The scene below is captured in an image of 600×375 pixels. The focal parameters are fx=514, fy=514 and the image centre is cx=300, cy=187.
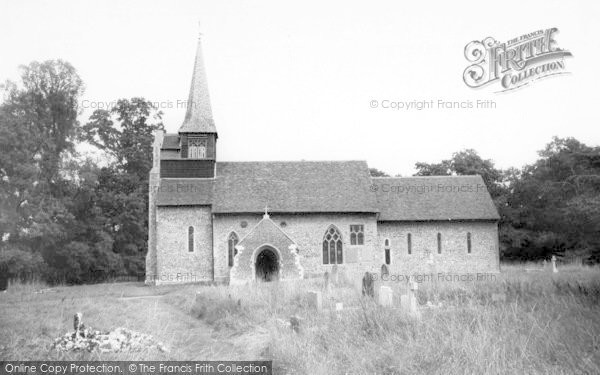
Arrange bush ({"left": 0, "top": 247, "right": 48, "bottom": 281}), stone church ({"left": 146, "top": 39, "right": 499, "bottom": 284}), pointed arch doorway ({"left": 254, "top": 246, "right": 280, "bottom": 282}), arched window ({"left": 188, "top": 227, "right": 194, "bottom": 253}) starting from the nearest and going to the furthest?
pointed arch doorway ({"left": 254, "top": 246, "right": 280, "bottom": 282}) → bush ({"left": 0, "top": 247, "right": 48, "bottom": 281}) → stone church ({"left": 146, "top": 39, "right": 499, "bottom": 284}) → arched window ({"left": 188, "top": 227, "right": 194, "bottom": 253})

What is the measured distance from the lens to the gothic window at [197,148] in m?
34.8

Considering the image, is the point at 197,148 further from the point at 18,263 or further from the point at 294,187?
the point at 18,263

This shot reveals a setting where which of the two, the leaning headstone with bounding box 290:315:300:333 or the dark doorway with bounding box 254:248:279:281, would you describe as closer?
A: the leaning headstone with bounding box 290:315:300:333

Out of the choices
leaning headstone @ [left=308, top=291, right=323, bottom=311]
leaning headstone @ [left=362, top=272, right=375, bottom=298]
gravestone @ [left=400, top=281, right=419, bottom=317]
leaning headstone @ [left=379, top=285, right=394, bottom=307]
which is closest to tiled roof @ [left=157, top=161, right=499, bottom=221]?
leaning headstone @ [left=362, top=272, right=375, bottom=298]

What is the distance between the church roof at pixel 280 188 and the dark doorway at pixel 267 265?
9.09 feet

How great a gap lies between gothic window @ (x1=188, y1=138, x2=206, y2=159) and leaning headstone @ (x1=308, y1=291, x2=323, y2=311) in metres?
21.1

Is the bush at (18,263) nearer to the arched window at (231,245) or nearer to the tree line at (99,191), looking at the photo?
the tree line at (99,191)

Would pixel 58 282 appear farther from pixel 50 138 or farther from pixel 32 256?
pixel 50 138

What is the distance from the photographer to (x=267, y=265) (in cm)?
3228

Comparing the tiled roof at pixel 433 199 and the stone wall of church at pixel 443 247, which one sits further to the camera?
the tiled roof at pixel 433 199

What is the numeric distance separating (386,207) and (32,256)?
2278 centimetres

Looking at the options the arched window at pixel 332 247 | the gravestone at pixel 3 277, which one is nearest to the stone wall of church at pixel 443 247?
the arched window at pixel 332 247

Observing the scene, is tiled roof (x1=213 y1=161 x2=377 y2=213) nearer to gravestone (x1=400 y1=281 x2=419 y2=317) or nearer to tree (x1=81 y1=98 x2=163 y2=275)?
tree (x1=81 y1=98 x2=163 y2=275)

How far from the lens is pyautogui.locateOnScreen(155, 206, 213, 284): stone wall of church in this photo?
Answer: 31.8 metres
